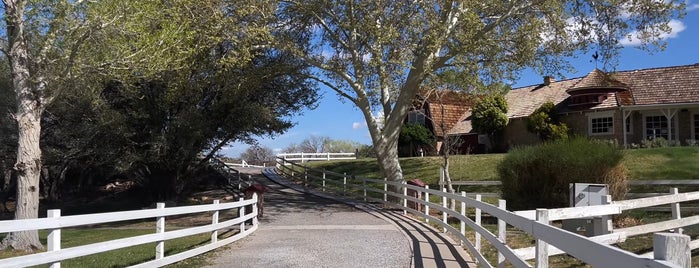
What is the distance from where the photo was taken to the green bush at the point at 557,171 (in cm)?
1580

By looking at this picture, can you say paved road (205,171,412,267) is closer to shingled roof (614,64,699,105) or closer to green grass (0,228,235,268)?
green grass (0,228,235,268)

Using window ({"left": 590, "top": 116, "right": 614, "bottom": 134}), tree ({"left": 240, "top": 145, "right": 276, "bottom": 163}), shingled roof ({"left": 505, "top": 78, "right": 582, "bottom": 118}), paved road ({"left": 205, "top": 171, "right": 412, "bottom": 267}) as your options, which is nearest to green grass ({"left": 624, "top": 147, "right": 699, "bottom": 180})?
window ({"left": 590, "top": 116, "right": 614, "bottom": 134})

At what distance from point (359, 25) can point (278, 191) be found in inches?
482

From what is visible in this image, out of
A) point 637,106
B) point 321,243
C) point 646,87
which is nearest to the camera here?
point 321,243

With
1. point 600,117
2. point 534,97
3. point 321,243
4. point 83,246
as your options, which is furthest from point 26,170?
point 534,97

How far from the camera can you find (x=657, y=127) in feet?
105

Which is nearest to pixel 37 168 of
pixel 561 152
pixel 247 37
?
pixel 247 37

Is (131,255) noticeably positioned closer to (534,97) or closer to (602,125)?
(602,125)

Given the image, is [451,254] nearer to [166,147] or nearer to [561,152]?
[561,152]

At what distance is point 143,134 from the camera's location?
22.9 meters

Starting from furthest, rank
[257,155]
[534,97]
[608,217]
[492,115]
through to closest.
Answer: [257,155]
[534,97]
[492,115]
[608,217]

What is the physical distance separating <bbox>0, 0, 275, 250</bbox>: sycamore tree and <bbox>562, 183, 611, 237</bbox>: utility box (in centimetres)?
980

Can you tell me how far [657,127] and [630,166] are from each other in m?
9.09

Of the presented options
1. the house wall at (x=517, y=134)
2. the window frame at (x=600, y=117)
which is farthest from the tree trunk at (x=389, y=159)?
the window frame at (x=600, y=117)
